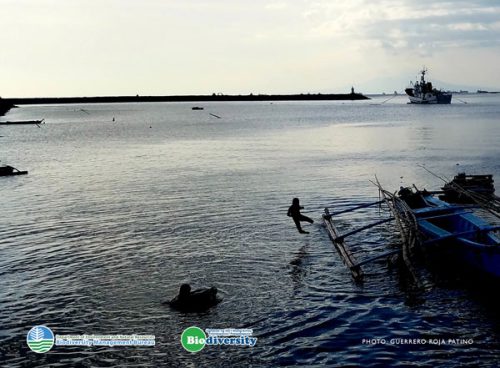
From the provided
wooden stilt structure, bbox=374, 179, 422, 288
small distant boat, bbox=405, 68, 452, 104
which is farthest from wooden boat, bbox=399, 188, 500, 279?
small distant boat, bbox=405, 68, 452, 104

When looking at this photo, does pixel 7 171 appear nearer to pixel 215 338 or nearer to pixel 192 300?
pixel 192 300

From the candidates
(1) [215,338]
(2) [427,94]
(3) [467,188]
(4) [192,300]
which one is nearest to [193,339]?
(1) [215,338]

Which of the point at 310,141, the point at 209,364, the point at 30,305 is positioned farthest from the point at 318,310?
the point at 310,141

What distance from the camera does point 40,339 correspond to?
12625 millimetres

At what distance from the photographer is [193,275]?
55.4 feet

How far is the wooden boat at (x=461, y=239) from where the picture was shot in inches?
584

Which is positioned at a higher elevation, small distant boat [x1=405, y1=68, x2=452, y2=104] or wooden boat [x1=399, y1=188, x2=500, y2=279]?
small distant boat [x1=405, y1=68, x2=452, y2=104]

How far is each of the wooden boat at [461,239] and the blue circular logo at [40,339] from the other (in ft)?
38.8

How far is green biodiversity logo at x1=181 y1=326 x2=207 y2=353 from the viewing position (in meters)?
12.1

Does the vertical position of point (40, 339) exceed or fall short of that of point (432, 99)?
it falls short

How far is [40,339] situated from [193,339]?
158 inches

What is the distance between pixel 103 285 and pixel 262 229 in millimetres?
8677

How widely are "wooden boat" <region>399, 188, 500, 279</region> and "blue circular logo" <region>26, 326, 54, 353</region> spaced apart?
1182 centimetres

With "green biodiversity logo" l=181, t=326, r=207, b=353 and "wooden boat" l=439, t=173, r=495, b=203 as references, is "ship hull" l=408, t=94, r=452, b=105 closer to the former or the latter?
"wooden boat" l=439, t=173, r=495, b=203
